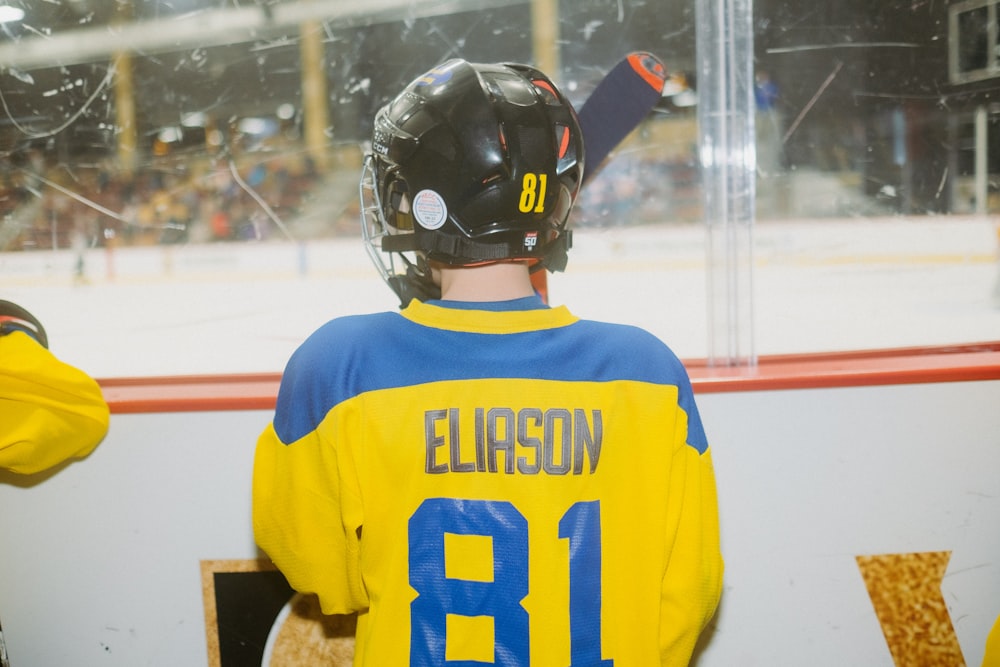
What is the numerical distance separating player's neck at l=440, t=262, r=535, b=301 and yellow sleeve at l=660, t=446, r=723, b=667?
0.26 metres

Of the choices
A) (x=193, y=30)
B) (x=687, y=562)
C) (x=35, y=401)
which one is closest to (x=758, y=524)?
(x=687, y=562)

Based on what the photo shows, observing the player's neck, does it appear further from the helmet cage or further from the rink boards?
the rink boards

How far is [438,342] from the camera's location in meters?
0.80

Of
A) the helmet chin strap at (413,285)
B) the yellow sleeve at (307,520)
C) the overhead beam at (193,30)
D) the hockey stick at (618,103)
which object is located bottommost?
the yellow sleeve at (307,520)

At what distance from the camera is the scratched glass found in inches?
63.4

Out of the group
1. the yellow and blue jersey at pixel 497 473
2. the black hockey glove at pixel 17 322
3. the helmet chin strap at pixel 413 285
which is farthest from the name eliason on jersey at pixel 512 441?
the black hockey glove at pixel 17 322

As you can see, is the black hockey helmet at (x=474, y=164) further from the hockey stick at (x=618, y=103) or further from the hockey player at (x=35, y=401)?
the hockey player at (x=35, y=401)

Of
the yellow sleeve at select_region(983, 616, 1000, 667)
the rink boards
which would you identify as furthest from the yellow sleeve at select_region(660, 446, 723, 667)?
the rink boards

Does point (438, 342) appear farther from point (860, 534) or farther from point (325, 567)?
point (860, 534)

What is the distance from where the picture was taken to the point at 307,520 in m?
0.86

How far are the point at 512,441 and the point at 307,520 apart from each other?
0.86ft

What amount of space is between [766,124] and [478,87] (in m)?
0.97

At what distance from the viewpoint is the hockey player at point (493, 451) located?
785 millimetres

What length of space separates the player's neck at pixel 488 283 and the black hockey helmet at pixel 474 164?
0.05 ft
